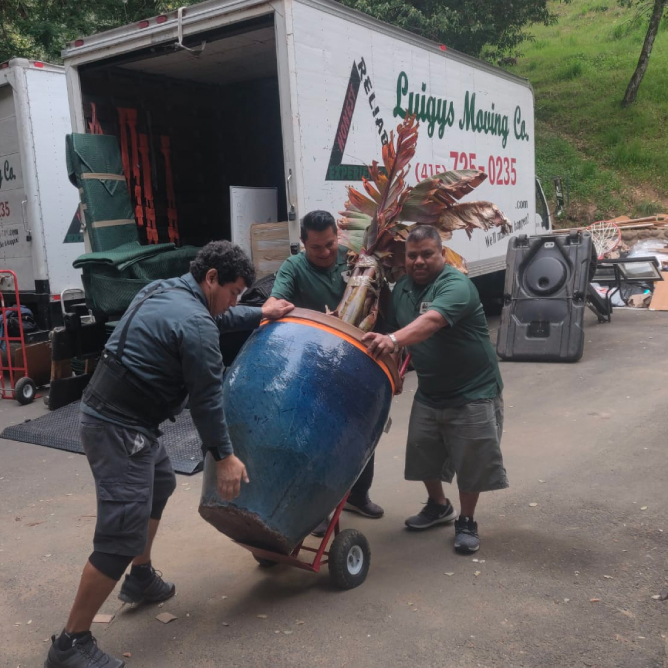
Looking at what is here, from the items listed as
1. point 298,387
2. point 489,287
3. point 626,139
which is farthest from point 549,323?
point 626,139

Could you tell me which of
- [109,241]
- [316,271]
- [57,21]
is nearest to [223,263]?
[316,271]

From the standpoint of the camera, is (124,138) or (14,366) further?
(14,366)

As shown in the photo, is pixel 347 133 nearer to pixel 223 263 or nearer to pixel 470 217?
pixel 470 217

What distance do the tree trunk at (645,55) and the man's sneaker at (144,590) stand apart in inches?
828

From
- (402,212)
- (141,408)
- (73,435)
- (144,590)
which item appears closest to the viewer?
(141,408)

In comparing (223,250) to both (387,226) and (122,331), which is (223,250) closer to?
(122,331)

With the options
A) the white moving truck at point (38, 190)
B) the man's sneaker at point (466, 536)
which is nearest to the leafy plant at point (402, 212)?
the man's sneaker at point (466, 536)

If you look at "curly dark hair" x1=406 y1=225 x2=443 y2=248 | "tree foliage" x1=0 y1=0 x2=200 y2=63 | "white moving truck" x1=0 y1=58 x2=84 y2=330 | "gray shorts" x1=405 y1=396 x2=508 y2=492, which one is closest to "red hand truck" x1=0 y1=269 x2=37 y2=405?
"white moving truck" x1=0 y1=58 x2=84 y2=330

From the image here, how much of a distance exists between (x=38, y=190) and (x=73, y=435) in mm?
3278

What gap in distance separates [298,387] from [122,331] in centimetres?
76

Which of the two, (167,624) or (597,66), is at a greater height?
(597,66)

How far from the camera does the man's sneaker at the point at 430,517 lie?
4.06 metres

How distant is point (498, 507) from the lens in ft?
14.2

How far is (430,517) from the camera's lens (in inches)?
160
